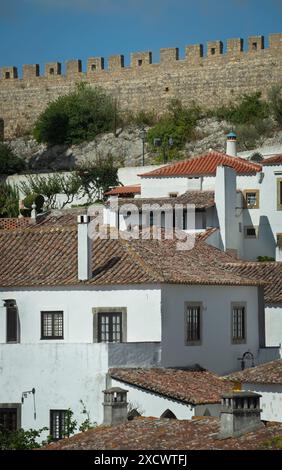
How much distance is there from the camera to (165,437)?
2973 cm

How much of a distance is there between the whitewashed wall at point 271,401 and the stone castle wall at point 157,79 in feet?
178

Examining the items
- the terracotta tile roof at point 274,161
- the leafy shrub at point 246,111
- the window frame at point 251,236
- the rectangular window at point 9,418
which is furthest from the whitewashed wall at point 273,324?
the leafy shrub at point 246,111

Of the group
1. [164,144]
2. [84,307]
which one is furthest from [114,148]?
[84,307]

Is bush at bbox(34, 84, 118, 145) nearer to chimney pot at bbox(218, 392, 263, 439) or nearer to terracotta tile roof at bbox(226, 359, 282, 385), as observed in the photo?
terracotta tile roof at bbox(226, 359, 282, 385)

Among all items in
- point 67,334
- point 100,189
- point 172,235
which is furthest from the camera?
point 100,189

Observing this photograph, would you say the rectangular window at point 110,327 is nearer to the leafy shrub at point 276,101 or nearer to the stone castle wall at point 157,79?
the leafy shrub at point 276,101

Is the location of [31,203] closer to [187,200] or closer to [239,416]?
[187,200]

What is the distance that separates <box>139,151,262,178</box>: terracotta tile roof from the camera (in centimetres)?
6644

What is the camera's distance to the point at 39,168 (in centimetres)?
9188

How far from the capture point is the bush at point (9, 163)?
8900 cm

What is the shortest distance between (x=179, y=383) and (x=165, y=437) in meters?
8.37
